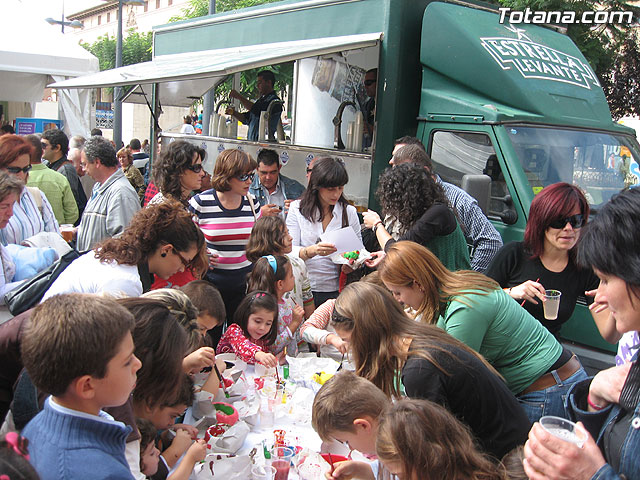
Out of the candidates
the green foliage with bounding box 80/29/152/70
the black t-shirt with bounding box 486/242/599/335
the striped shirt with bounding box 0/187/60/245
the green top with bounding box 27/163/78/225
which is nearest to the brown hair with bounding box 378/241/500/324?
the black t-shirt with bounding box 486/242/599/335

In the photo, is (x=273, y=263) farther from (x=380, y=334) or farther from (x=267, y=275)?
(x=380, y=334)

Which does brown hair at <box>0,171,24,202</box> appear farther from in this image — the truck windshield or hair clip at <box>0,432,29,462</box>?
the truck windshield

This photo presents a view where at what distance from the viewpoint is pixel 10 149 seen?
14.5 feet

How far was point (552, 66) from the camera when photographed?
5.35 metres

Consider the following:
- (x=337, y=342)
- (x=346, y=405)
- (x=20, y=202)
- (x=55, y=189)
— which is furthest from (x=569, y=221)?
(x=55, y=189)

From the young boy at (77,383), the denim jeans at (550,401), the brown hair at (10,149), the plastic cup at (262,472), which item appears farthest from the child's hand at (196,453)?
the brown hair at (10,149)

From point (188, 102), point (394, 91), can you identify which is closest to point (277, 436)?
point (394, 91)

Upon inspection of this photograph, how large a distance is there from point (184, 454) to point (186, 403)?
0.78 ft

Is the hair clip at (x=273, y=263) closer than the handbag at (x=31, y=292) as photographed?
No

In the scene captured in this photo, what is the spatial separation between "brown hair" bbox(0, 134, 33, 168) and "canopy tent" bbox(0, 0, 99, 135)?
23.8ft

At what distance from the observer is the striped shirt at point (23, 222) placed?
13.5 ft

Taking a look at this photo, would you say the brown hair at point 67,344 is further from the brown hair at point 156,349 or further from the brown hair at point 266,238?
the brown hair at point 266,238

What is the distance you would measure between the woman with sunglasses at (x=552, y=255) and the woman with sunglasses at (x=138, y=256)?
191 cm

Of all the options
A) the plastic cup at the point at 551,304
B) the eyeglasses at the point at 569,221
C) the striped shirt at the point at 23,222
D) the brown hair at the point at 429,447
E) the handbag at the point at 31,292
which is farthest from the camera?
the striped shirt at the point at 23,222
